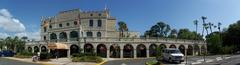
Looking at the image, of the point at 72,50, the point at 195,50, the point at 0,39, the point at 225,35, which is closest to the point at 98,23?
the point at 72,50

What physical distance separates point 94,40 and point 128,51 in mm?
7868

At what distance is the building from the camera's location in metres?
68.8

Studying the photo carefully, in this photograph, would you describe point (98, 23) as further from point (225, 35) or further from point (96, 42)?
point (225, 35)

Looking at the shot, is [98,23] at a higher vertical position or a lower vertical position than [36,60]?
higher

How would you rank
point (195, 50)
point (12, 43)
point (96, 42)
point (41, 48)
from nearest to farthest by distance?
point (96, 42) < point (41, 48) < point (195, 50) < point (12, 43)

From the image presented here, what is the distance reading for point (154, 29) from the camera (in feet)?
385

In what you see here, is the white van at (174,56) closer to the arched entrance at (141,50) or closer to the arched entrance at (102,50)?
the arched entrance at (102,50)

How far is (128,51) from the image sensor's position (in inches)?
2842

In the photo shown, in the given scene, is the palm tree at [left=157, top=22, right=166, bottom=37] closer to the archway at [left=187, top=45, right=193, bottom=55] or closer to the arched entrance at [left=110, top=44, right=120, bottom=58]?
the archway at [left=187, top=45, right=193, bottom=55]

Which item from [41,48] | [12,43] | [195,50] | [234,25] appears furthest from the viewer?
[12,43]

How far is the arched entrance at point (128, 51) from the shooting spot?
233 ft

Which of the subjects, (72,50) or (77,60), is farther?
(72,50)

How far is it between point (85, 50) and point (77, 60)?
18.0m

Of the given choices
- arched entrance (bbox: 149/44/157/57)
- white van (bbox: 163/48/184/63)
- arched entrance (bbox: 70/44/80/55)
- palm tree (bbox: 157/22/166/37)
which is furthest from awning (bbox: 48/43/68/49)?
palm tree (bbox: 157/22/166/37)
